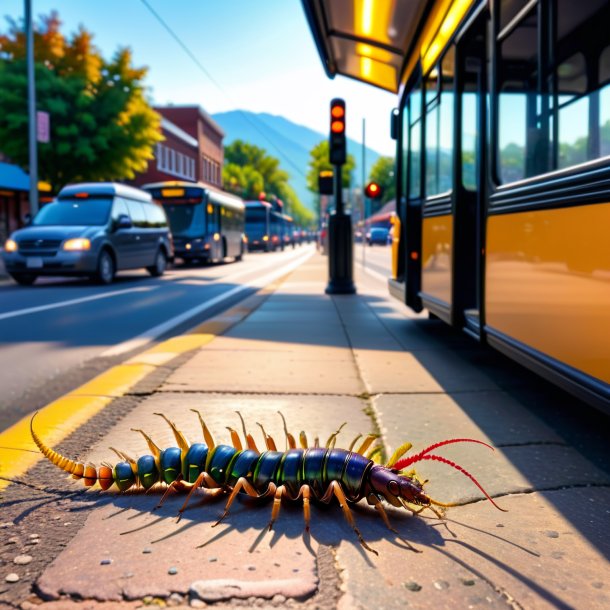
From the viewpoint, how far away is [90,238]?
15867 millimetres

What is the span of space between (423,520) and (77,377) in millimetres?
3870

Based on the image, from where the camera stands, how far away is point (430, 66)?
708cm

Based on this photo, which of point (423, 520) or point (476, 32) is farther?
point (476, 32)

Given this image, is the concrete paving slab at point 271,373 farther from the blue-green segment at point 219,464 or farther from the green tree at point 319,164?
the green tree at point 319,164

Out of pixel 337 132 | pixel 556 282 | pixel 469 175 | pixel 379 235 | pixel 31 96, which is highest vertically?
pixel 31 96

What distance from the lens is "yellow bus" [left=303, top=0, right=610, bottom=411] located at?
3.40 metres

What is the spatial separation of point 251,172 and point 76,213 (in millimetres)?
94864

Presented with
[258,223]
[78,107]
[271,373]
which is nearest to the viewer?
[271,373]

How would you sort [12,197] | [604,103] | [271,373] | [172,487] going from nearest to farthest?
1. [172,487]
2. [604,103]
3. [271,373]
4. [12,197]

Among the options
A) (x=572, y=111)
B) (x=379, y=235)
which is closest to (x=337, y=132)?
(x=572, y=111)

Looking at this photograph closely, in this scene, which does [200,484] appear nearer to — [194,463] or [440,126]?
[194,463]

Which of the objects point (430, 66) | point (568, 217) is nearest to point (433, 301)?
point (430, 66)

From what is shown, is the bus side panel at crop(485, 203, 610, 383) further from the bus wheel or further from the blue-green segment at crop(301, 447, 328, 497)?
the bus wheel

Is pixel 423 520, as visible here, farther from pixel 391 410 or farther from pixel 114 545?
pixel 391 410
